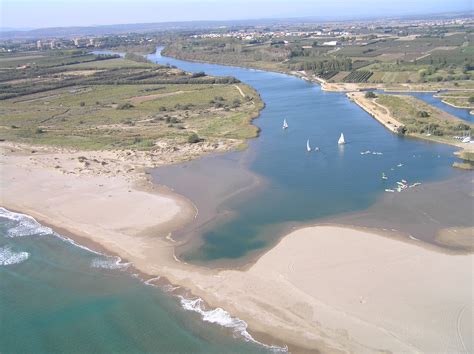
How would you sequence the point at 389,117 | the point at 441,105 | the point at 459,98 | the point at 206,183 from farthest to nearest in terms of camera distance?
the point at 459,98 → the point at 441,105 → the point at 389,117 → the point at 206,183

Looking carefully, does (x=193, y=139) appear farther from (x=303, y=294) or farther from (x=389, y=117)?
(x=303, y=294)

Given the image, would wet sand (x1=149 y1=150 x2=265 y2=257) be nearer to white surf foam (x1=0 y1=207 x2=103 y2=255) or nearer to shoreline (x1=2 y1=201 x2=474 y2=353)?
shoreline (x1=2 y1=201 x2=474 y2=353)

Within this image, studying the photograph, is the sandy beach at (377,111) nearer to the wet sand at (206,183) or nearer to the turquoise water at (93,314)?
the wet sand at (206,183)

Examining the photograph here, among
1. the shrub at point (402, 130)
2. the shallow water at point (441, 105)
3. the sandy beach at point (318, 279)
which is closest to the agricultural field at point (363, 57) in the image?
the shallow water at point (441, 105)

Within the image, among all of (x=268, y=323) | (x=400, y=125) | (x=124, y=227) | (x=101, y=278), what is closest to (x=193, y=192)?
(x=124, y=227)

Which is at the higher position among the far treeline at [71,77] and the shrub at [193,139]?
the far treeline at [71,77]

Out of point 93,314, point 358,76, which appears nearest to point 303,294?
point 93,314

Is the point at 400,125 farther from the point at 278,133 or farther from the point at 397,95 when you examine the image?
the point at 397,95

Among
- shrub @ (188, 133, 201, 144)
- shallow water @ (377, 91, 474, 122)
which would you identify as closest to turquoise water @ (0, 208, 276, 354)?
shrub @ (188, 133, 201, 144)
